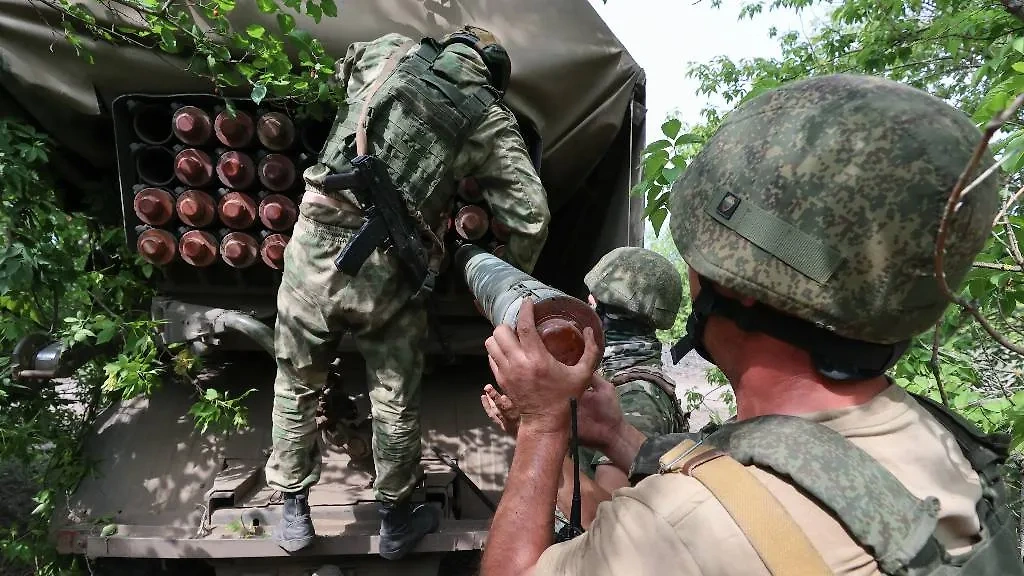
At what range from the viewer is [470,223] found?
2.92m

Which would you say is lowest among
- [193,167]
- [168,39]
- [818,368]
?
[193,167]

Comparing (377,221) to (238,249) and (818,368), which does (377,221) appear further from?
(818,368)

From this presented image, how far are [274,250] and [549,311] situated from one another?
1.83m

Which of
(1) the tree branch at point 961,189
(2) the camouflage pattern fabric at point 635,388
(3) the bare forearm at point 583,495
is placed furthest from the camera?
(2) the camouflage pattern fabric at point 635,388

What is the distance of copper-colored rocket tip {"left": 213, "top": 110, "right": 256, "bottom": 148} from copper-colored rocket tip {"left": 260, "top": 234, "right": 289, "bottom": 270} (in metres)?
0.42

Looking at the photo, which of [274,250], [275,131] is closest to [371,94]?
[275,131]

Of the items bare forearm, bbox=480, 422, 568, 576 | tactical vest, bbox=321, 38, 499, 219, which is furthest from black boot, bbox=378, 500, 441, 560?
bare forearm, bbox=480, 422, 568, 576

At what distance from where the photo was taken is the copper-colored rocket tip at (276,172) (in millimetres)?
2773

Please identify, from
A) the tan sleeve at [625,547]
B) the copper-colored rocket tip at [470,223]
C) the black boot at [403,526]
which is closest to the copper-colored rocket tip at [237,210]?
the copper-colored rocket tip at [470,223]

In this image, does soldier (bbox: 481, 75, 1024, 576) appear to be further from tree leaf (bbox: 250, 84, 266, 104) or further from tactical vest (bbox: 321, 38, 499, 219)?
tree leaf (bbox: 250, 84, 266, 104)

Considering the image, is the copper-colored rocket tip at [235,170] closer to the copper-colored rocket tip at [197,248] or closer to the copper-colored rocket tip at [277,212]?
the copper-colored rocket tip at [277,212]

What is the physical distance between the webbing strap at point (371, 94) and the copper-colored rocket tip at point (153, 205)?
1005 millimetres

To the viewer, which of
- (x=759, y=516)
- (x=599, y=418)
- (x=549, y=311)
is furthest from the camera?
(x=599, y=418)

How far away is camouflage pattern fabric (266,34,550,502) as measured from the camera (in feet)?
7.63
